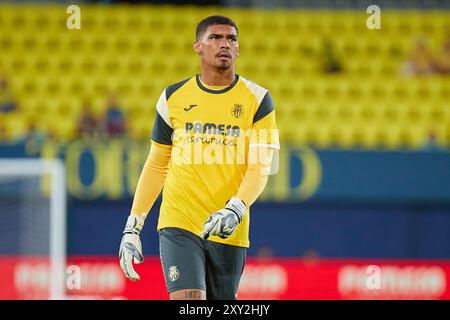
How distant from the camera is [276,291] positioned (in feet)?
37.9

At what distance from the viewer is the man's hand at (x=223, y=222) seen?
5273mm

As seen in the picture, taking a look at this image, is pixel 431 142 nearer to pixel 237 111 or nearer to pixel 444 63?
pixel 444 63

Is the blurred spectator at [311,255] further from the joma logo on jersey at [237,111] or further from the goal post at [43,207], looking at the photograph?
the joma logo on jersey at [237,111]

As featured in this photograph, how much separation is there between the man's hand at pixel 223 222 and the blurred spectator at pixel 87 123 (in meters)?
7.67

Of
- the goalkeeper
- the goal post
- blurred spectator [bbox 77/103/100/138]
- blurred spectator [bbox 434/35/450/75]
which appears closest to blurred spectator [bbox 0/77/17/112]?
blurred spectator [bbox 77/103/100/138]

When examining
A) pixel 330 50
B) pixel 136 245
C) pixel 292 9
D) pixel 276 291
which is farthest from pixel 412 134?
pixel 136 245

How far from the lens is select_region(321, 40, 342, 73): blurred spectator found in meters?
15.9

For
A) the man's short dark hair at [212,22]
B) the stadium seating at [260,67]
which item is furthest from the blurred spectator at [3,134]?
the man's short dark hair at [212,22]

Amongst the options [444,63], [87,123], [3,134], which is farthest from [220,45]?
[444,63]

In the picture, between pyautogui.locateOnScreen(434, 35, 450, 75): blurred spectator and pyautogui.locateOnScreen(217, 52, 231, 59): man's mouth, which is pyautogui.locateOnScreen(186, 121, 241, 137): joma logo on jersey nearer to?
pyautogui.locateOnScreen(217, 52, 231, 59): man's mouth

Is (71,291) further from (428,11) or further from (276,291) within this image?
(428,11)

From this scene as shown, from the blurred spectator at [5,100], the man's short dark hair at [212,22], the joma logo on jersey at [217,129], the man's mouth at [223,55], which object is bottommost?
the joma logo on jersey at [217,129]

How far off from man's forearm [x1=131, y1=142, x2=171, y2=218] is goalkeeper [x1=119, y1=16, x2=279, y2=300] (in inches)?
1.9

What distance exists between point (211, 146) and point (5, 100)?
9.11 m
